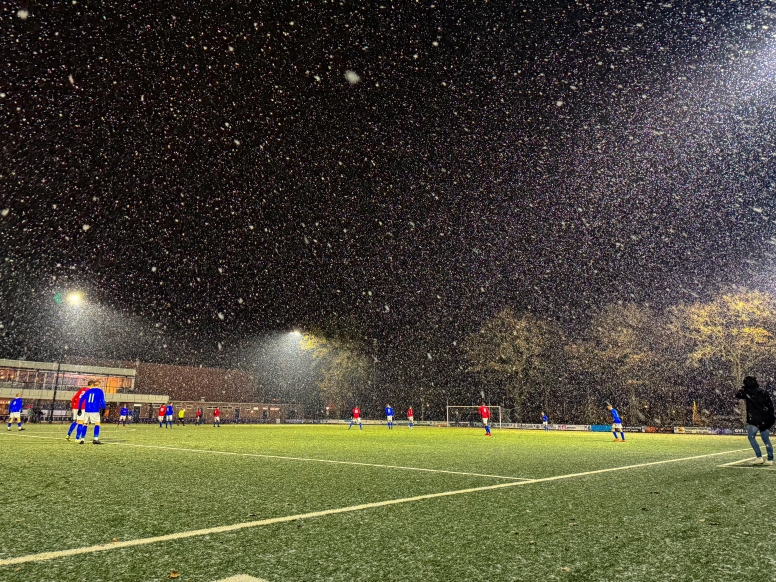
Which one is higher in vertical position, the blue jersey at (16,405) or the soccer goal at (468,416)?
the blue jersey at (16,405)

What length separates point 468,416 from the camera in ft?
173

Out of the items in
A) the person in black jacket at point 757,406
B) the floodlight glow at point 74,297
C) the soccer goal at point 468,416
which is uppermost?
the floodlight glow at point 74,297

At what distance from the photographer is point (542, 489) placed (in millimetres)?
6609

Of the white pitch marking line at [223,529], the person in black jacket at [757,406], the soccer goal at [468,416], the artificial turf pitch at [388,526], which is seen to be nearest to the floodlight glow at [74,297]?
the artificial turf pitch at [388,526]

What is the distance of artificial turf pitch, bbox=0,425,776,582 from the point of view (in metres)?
3.08

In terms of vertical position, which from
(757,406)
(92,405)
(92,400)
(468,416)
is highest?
(92,400)

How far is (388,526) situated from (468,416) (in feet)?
165

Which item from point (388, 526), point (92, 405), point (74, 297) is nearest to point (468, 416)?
point (74, 297)

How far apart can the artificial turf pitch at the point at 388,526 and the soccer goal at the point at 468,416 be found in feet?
144

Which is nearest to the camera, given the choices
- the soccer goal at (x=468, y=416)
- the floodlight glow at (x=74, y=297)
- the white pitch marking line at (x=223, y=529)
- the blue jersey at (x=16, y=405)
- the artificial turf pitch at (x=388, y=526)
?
the artificial turf pitch at (x=388, y=526)

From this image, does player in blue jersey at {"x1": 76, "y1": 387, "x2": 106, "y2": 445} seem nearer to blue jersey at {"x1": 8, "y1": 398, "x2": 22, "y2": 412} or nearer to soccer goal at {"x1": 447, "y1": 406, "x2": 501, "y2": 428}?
blue jersey at {"x1": 8, "y1": 398, "x2": 22, "y2": 412}

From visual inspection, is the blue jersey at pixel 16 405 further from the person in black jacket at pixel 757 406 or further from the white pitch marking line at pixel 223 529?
the person in black jacket at pixel 757 406

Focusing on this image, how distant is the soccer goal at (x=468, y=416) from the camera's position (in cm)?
5056

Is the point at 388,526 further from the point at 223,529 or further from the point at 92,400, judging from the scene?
the point at 92,400
